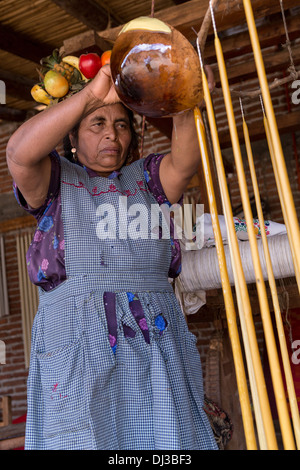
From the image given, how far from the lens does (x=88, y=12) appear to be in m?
3.31

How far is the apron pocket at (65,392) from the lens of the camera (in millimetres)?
979

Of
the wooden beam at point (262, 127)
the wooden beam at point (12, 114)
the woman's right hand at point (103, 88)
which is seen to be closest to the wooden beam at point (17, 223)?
the wooden beam at point (12, 114)

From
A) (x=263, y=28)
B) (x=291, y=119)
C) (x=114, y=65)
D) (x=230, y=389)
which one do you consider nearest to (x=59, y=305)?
(x=114, y=65)

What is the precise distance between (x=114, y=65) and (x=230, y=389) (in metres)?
1.93

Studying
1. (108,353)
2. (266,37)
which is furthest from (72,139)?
(266,37)

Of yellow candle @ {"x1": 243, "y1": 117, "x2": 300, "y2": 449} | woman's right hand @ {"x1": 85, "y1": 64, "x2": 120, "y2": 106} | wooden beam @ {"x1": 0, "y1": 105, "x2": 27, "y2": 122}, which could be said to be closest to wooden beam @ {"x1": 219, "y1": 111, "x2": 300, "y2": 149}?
woman's right hand @ {"x1": 85, "y1": 64, "x2": 120, "y2": 106}

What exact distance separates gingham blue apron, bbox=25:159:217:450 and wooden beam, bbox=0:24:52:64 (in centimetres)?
293

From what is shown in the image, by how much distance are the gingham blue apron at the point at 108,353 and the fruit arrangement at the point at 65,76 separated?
0.23m

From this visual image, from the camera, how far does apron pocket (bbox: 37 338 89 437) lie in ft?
3.21

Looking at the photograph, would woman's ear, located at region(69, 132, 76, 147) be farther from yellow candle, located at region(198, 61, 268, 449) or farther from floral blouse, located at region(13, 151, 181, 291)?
yellow candle, located at region(198, 61, 268, 449)

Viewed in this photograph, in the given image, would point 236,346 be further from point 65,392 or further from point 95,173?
point 95,173

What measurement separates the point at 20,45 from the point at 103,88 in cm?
327
